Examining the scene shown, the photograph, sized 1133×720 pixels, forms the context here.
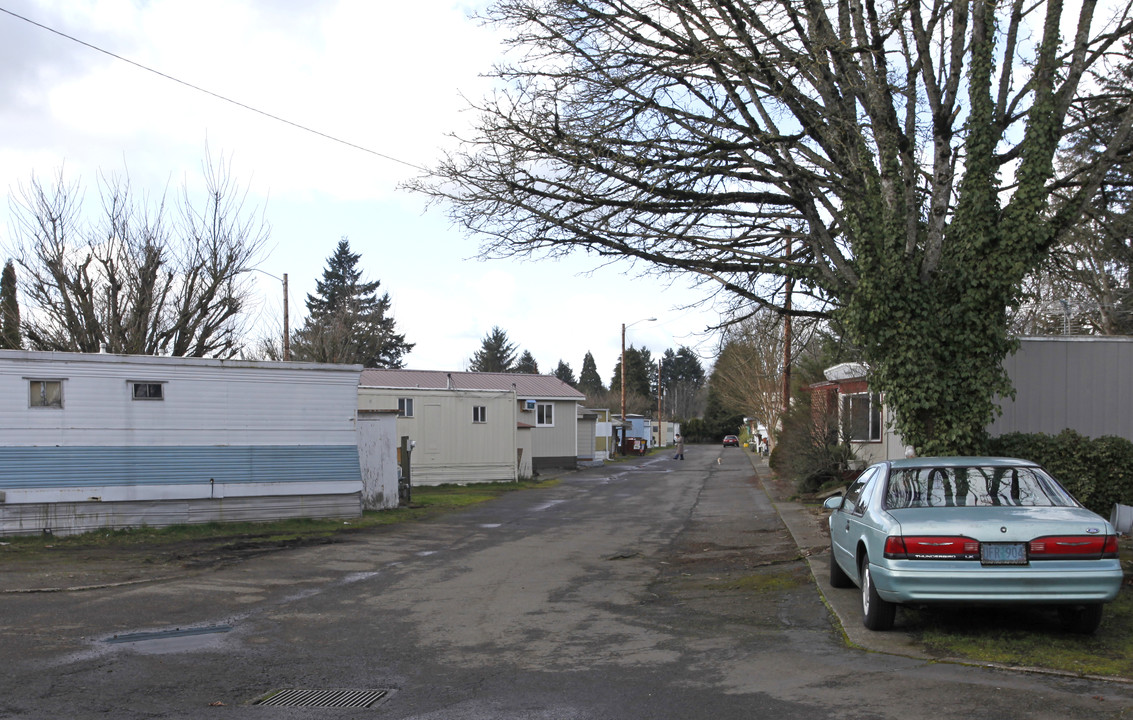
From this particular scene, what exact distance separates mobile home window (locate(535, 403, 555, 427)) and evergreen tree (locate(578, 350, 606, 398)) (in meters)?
75.7

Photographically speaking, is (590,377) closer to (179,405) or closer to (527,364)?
(527,364)

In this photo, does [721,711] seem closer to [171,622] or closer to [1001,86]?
[171,622]

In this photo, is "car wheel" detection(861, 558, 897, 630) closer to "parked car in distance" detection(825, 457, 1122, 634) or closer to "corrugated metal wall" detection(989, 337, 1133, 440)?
"parked car in distance" detection(825, 457, 1122, 634)

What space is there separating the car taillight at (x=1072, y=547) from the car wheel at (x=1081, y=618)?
18.3 inches

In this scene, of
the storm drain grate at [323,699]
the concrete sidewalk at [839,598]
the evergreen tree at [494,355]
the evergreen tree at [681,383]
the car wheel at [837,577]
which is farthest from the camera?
the evergreen tree at [681,383]

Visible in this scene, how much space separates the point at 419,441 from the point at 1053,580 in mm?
24018

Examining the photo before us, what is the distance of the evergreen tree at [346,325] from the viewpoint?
1449 inches

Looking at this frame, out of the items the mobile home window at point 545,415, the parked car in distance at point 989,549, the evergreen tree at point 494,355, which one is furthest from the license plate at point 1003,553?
the evergreen tree at point 494,355

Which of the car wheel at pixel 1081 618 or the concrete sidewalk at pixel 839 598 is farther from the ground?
the car wheel at pixel 1081 618

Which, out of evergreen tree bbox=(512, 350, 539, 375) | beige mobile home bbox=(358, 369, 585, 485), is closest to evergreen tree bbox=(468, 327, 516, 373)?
evergreen tree bbox=(512, 350, 539, 375)

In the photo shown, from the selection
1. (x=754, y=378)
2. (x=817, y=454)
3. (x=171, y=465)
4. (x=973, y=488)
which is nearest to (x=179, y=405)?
(x=171, y=465)

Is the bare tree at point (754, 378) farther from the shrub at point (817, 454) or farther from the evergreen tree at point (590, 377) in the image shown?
the evergreen tree at point (590, 377)

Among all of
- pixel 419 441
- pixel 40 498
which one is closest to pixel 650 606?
pixel 40 498

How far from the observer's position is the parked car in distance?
6.49 meters
